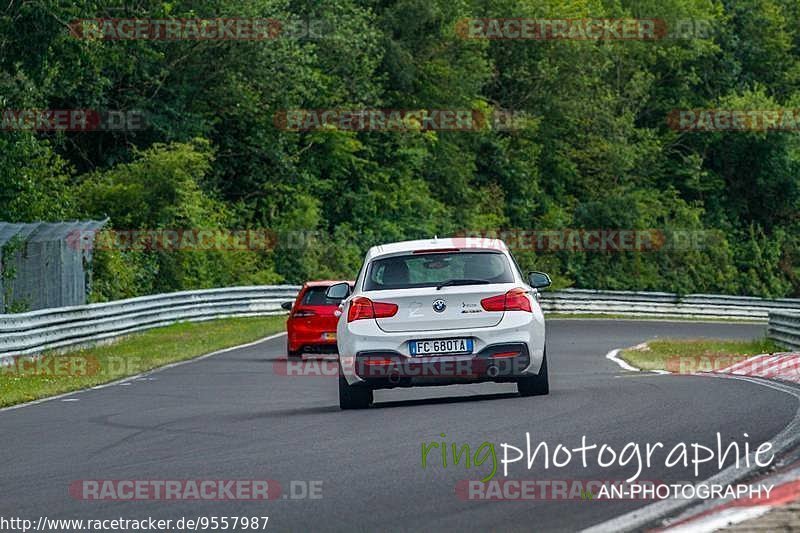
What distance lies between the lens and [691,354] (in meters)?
28.6

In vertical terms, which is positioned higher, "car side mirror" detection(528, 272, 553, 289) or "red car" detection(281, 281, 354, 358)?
"car side mirror" detection(528, 272, 553, 289)

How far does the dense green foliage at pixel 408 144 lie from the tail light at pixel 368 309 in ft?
68.3

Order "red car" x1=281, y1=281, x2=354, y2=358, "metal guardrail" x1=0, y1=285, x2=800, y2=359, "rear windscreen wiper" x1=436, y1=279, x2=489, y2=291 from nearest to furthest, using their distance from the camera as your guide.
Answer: "rear windscreen wiper" x1=436, y1=279, x2=489, y2=291 < "red car" x1=281, y1=281, x2=354, y2=358 < "metal guardrail" x1=0, y1=285, x2=800, y2=359

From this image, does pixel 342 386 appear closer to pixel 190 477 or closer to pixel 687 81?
pixel 190 477

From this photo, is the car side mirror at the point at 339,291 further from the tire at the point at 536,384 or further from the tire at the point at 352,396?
the tire at the point at 536,384

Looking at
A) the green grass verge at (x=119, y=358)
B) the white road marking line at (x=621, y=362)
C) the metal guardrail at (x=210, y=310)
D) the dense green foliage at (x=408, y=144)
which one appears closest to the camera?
the green grass verge at (x=119, y=358)

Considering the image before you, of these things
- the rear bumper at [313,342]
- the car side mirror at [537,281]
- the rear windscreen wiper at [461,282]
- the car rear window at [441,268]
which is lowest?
the rear bumper at [313,342]

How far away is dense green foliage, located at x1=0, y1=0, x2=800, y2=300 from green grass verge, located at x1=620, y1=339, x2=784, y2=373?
13.4 metres

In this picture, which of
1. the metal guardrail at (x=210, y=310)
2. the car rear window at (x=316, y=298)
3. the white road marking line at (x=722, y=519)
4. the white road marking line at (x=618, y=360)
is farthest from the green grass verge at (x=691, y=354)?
the white road marking line at (x=722, y=519)

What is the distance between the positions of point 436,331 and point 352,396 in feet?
3.63

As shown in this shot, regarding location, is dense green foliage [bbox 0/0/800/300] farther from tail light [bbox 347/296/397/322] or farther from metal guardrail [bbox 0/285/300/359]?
tail light [bbox 347/296/397/322]

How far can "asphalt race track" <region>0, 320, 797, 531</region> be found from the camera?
8469 millimetres

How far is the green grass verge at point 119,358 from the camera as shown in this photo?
21312 millimetres

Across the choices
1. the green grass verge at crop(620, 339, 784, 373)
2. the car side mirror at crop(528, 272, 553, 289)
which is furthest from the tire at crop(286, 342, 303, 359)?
the car side mirror at crop(528, 272, 553, 289)
